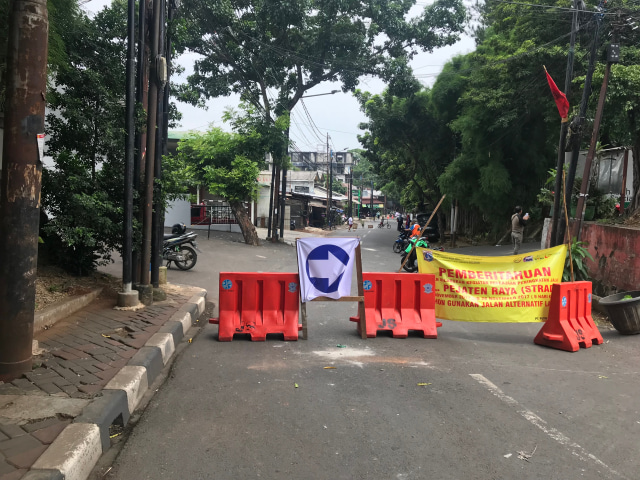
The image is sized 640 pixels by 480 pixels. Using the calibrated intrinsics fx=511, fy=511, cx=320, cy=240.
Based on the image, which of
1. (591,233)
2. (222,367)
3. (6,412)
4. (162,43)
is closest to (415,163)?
(591,233)

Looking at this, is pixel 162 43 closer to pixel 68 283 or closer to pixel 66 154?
pixel 66 154

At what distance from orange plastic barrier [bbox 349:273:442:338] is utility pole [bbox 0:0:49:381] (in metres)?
4.32

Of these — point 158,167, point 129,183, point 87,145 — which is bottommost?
point 129,183

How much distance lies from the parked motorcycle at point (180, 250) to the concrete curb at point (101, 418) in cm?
709

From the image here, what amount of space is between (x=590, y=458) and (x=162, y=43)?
318 inches

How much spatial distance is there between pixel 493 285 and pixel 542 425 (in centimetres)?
341

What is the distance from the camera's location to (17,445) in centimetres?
334

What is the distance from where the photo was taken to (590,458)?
3.65 metres

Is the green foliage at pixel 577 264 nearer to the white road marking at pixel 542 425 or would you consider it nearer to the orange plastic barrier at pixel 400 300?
Answer: the orange plastic barrier at pixel 400 300

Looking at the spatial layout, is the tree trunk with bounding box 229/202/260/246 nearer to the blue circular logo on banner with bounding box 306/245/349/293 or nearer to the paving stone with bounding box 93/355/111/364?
the blue circular logo on banner with bounding box 306/245/349/293

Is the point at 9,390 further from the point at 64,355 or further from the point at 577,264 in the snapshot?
the point at 577,264

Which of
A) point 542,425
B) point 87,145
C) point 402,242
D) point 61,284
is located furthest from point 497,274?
point 402,242

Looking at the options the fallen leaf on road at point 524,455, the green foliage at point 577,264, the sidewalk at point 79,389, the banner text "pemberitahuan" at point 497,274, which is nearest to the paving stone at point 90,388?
the sidewalk at point 79,389

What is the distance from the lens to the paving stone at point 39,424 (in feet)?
11.8
